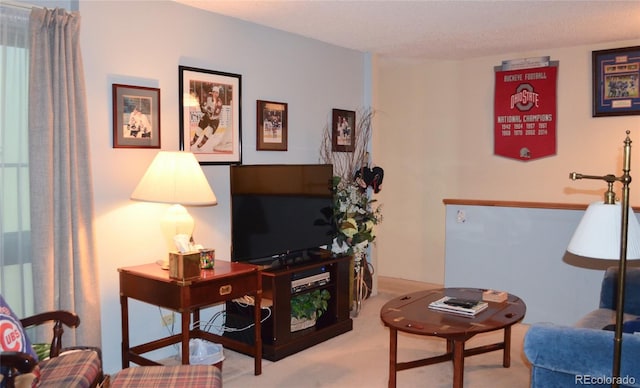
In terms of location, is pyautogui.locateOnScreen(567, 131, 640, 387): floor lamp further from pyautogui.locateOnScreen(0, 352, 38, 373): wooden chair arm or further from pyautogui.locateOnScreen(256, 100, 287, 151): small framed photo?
pyautogui.locateOnScreen(256, 100, 287, 151): small framed photo

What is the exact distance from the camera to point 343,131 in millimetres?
5086

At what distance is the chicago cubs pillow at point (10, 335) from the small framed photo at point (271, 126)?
2320mm

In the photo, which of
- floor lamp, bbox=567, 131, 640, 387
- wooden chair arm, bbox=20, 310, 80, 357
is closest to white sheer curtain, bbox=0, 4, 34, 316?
wooden chair arm, bbox=20, 310, 80, 357

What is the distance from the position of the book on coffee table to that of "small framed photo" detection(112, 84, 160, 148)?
6.54ft

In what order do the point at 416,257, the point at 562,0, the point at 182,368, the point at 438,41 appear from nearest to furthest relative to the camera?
the point at 182,368
the point at 562,0
the point at 438,41
the point at 416,257

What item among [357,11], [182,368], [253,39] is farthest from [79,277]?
[357,11]

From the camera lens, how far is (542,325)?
2.22 m

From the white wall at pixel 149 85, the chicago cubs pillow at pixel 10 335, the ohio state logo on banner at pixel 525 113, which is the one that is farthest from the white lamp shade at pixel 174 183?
the ohio state logo on banner at pixel 525 113

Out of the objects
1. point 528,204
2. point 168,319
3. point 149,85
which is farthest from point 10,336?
point 528,204

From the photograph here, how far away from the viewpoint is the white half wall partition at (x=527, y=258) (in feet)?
13.7

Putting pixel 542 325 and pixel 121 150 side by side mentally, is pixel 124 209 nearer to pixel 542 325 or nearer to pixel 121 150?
pixel 121 150

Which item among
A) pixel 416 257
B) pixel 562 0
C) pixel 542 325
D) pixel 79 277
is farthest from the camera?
pixel 416 257

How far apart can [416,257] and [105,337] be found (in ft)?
12.1

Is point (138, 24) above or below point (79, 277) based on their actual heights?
above
